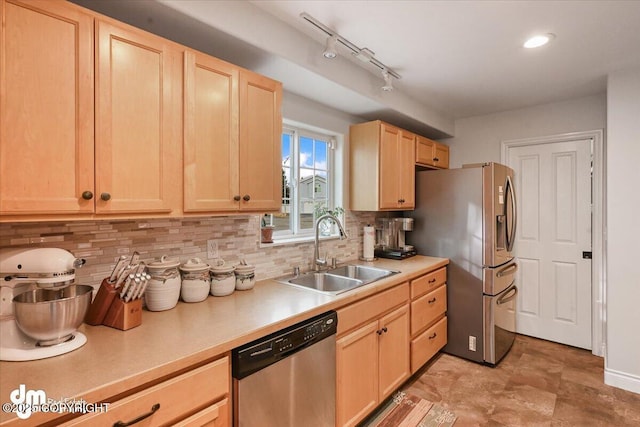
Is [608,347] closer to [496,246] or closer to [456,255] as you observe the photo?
[496,246]

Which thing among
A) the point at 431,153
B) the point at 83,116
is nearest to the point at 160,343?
the point at 83,116

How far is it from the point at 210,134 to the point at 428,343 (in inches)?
91.3

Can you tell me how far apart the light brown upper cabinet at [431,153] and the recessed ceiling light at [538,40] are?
127 cm

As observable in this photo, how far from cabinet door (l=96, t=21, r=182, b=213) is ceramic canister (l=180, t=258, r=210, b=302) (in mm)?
380

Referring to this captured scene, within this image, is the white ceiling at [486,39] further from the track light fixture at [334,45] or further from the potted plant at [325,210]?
the potted plant at [325,210]

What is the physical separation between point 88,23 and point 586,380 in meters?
3.88

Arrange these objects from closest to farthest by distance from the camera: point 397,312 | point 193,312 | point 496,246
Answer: point 193,312
point 397,312
point 496,246

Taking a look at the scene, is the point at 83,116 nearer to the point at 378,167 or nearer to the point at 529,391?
the point at 378,167

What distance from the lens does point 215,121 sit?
5.36 feet

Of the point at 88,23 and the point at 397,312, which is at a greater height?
the point at 88,23

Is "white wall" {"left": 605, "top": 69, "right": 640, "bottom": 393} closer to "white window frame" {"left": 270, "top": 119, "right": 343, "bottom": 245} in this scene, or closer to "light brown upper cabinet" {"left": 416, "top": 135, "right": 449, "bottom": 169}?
"light brown upper cabinet" {"left": 416, "top": 135, "right": 449, "bottom": 169}

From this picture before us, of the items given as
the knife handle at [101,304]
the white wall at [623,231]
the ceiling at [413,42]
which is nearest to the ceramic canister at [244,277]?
the knife handle at [101,304]

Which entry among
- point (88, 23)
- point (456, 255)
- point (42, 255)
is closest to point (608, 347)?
point (456, 255)

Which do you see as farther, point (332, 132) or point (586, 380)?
point (332, 132)
